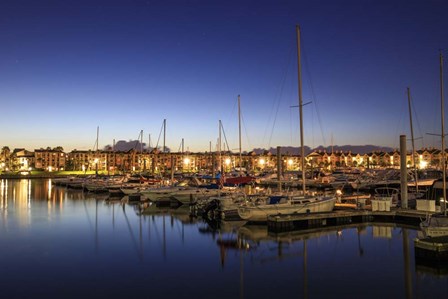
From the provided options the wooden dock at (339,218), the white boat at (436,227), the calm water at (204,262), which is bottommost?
the calm water at (204,262)

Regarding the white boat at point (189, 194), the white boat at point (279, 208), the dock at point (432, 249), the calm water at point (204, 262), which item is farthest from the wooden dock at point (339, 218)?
the white boat at point (189, 194)

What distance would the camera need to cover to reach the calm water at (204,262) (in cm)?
1509

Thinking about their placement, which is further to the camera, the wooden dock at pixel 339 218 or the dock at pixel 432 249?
the wooden dock at pixel 339 218

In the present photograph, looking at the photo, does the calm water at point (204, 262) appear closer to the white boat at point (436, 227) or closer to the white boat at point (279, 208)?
the white boat at point (279, 208)

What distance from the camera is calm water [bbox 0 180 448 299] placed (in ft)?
49.5

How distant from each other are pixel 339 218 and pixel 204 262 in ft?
45.8

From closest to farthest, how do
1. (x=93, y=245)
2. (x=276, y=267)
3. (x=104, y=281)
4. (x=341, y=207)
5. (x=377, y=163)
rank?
(x=104, y=281)
(x=276, y=267)
(x=93, y=245)
(x=341, y=207)
(x=377, y=163)

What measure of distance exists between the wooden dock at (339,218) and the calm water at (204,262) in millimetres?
1281

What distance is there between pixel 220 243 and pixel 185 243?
229cm

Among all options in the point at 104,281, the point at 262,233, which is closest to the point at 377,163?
the point at 262,233

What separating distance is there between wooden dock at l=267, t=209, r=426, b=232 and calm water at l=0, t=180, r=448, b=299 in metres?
1.28

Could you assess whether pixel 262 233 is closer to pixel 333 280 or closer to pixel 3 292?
pixel 333 280

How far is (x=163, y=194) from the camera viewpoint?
44656mm

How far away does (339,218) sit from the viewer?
29547 millimetres
